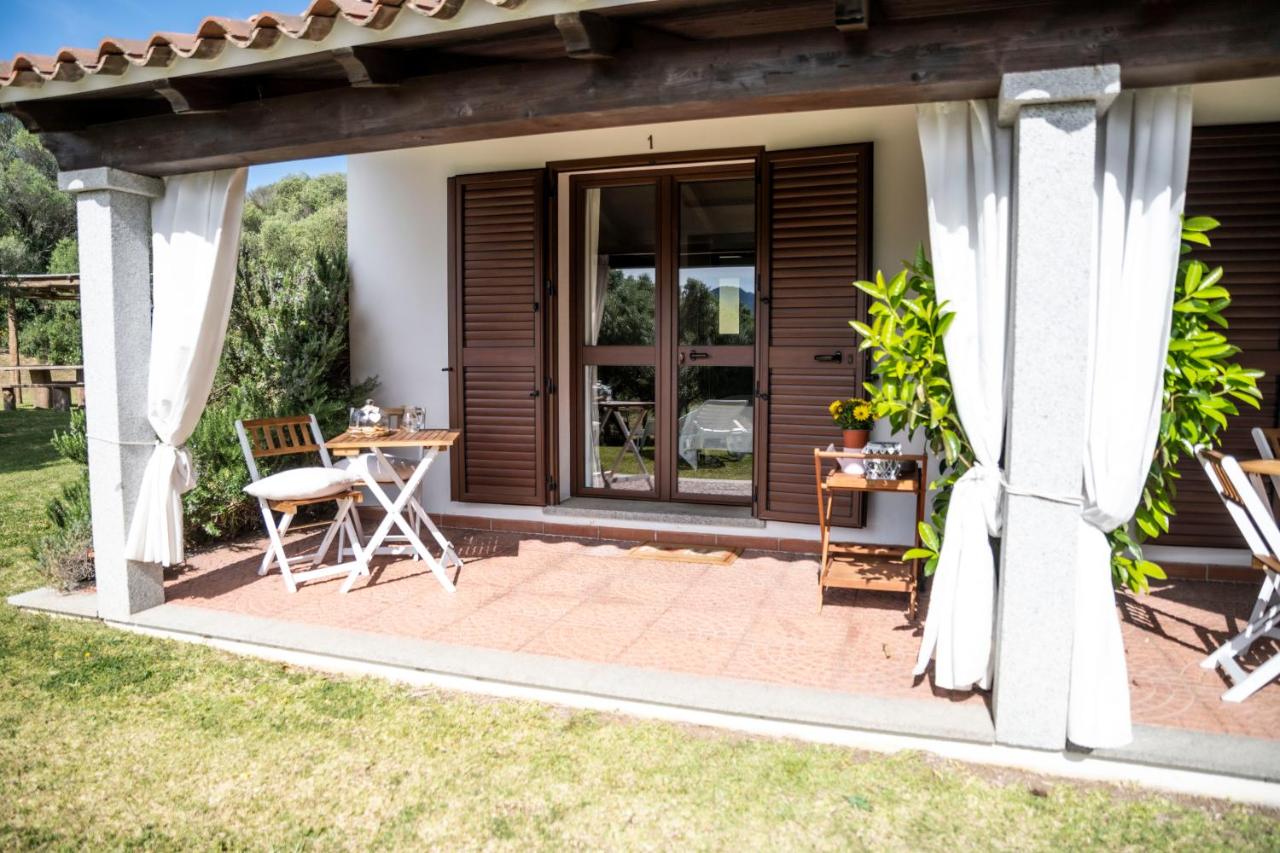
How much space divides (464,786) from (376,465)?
3050 millimetres

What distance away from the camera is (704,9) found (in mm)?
2855

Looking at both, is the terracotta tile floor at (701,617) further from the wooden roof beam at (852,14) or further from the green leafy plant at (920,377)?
the wooden roof beam at (852,14)

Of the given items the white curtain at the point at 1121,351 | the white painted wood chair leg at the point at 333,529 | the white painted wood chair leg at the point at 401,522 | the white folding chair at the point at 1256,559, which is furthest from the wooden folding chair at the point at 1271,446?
the white painted wood chair leg at the point at 333,529

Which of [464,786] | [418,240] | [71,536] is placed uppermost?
[418,240]

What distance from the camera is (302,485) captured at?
4441 millimetres

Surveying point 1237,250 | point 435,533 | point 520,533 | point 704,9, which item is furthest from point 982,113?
point 520,533

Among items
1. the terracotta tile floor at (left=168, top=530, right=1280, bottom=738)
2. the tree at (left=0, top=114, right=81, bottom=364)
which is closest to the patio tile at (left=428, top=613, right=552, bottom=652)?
the terracotta tile floor at (left=168, top=530, right=1280, bottom=738)

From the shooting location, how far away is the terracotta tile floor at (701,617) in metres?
3.25

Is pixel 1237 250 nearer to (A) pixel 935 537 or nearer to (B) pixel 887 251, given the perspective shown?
(B) pixel 887 251

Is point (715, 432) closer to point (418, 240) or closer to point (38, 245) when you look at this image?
point (418, 240)

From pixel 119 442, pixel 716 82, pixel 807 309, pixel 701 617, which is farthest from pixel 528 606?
pixel 716 82

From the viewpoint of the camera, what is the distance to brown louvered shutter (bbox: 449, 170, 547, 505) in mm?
5863

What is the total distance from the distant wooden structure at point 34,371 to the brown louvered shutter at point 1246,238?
48.4ft

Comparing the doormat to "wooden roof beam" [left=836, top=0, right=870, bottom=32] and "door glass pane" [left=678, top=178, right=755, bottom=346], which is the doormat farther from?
"wooden roof beam" [left=836, top=0, right=870, bottom=32]
